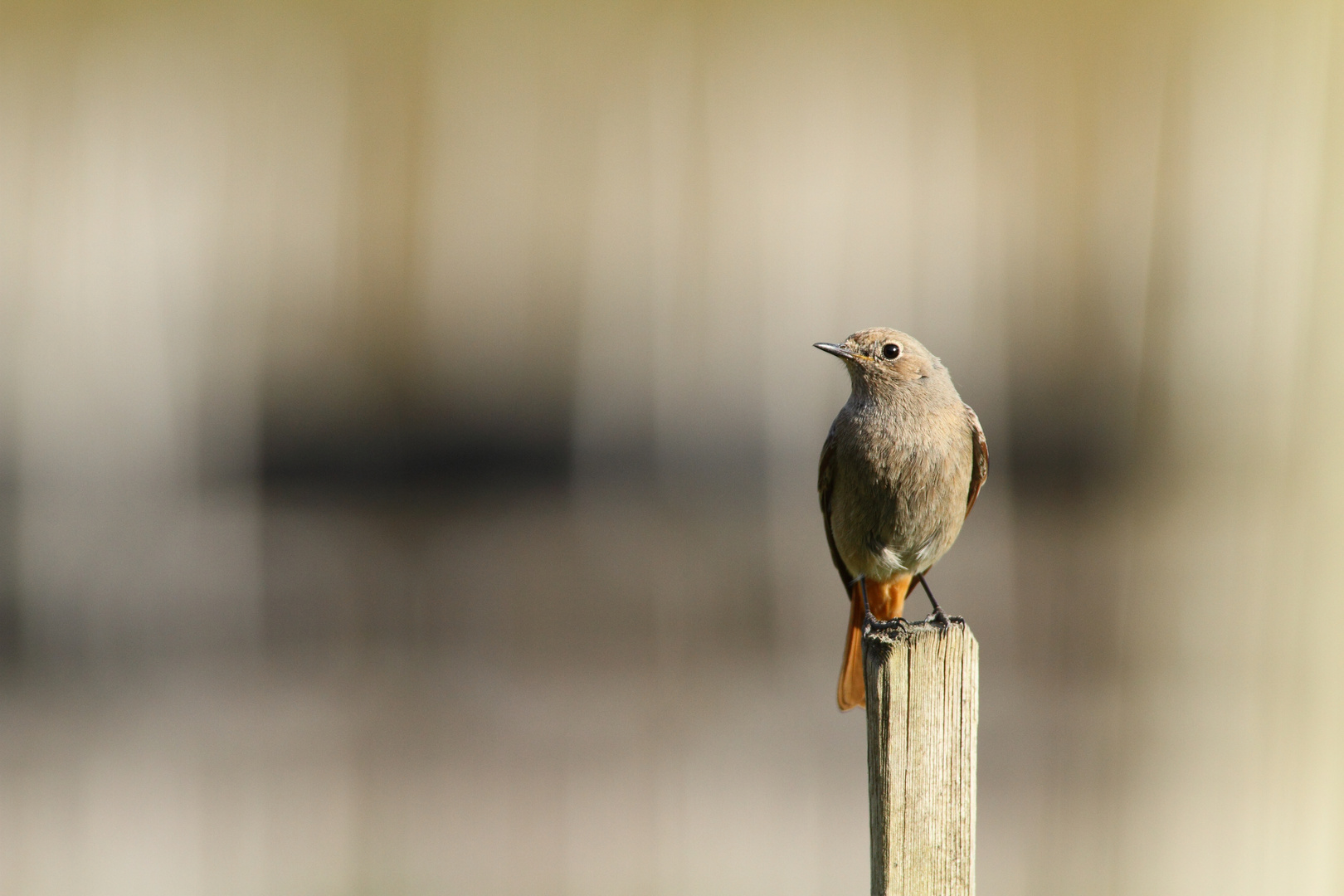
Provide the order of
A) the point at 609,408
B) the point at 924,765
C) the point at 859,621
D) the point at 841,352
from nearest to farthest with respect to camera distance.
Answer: the point at 924,765 < the point at 841,352 < the point at 859,621 < the point at 609,408

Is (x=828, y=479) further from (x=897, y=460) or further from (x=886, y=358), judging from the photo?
(x=886, y=358)

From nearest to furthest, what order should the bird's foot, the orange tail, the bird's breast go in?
the bird's foot → the bird's breast → the orange tail

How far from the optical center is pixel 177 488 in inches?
187

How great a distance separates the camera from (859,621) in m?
3.58

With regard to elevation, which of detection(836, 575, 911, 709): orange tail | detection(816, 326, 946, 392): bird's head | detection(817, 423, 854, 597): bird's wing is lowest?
detection(836, 575, 911, 709): orange tail

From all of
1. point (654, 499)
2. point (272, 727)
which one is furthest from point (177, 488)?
point (654, 499)

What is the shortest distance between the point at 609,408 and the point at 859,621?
1.67 m

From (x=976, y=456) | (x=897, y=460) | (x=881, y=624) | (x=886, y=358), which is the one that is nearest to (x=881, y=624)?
(x=881, y=624)

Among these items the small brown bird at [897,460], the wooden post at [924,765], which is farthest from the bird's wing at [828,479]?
the wooden post at [924,765]

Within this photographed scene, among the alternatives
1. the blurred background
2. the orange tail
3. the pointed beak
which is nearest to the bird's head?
the pointed beak

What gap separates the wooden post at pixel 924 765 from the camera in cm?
206

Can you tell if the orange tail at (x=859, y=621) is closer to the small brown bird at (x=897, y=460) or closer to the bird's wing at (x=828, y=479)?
the small brown bird at (x=897, y=460)

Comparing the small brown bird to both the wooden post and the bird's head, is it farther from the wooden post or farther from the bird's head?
the wooden post

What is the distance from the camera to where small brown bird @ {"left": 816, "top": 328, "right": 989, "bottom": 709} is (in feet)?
10.5
